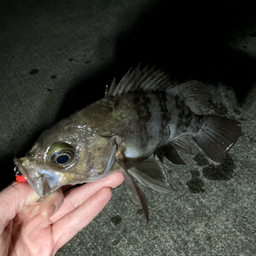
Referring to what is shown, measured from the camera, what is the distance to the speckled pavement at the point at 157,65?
1.75 meters

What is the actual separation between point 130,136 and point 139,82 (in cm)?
36

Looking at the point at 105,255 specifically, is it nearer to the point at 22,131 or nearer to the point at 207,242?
the point at 207,242

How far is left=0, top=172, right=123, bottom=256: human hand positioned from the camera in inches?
49.8

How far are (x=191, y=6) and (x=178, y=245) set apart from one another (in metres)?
3.90

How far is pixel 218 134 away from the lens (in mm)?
1811

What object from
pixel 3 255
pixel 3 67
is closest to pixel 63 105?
pixel 3 67

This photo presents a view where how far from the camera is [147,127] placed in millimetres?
1438

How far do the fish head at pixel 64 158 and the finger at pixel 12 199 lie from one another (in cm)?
24

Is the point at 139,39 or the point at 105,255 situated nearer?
the point at 105,255

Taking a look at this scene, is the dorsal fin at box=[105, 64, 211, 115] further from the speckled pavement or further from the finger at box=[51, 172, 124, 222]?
the finger at box=[51, 172, 124, 222]

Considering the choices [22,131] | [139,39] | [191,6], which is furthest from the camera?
[191,6]

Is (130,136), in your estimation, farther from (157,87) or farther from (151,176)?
(157,87)

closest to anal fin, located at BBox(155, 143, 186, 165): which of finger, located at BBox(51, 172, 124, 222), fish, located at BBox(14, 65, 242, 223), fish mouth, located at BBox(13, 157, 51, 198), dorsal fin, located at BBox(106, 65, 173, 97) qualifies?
fish, located at BBox(14, 65, 242, 223)

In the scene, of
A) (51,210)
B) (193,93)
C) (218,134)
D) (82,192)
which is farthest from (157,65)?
(51,210)
